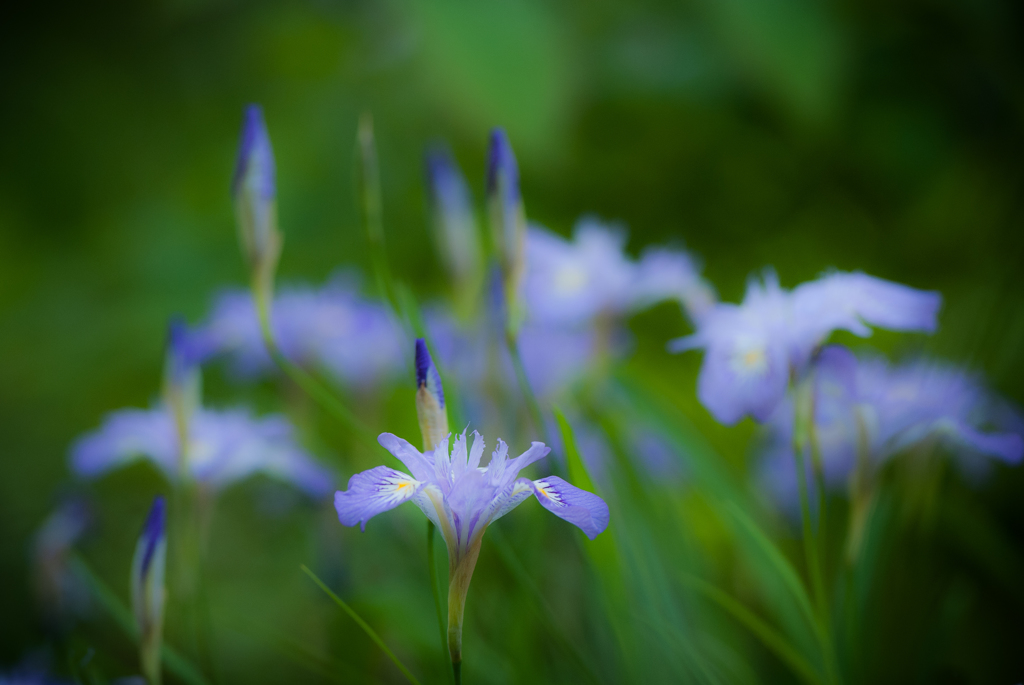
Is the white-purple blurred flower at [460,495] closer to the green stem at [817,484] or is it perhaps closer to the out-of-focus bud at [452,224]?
the green stem at [817,484]

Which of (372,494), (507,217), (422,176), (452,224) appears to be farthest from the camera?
(422,176)

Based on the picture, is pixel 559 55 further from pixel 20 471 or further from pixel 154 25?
pixel 20 471

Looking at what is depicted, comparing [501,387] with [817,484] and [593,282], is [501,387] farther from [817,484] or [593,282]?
[817,484]

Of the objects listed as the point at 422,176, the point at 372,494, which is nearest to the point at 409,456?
the point at 372,494

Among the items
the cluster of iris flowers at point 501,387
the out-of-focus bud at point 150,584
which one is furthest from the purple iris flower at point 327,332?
the out-of-focus bud at point 150,584

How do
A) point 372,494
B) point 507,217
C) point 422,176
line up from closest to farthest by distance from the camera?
point 372,494 < point 507,217 < point 422,176

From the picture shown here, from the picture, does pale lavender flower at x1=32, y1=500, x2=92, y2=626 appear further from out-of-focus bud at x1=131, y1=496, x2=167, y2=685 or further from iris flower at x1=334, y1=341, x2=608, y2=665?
iris flower at x1=334, y1=341, x2=608, y2=665
